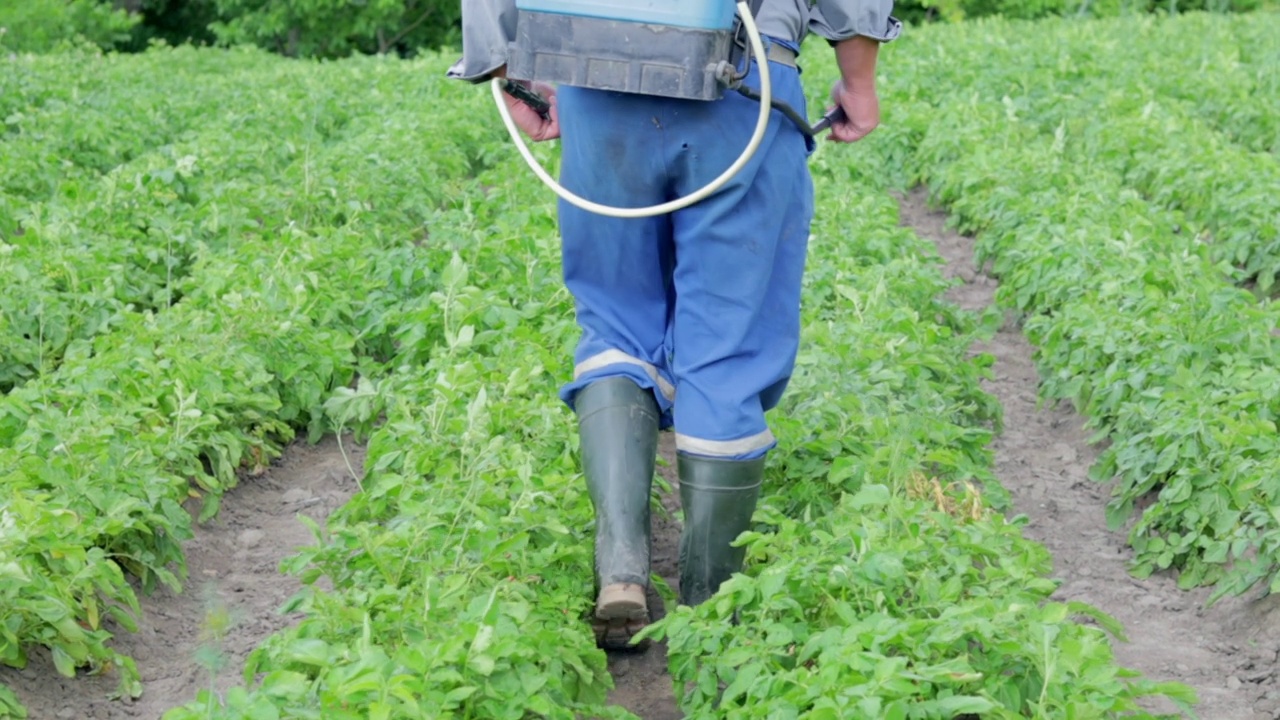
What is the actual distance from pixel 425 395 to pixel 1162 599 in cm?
219

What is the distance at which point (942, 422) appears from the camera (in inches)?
187

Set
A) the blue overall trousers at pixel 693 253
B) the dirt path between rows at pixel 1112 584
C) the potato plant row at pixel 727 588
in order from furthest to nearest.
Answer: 1. the dirt path between rows at pixel 1112 584
2. the blue overall trousers at pixel 693 253
3. the potato plant row at pixel 727 588

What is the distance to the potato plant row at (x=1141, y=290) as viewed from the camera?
182 inches

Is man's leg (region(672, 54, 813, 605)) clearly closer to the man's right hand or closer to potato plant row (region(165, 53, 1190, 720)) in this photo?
potato plant row (region(165, 53, 1190, 720))

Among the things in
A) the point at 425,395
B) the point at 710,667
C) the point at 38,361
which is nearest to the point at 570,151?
the point at 710,667

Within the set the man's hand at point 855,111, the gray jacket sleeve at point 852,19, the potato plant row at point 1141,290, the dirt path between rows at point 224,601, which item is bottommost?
the dirt path between rows at point 224,601

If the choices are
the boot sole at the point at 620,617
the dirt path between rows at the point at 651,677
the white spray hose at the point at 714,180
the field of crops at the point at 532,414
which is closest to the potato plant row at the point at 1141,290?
the field of crops at the point at 532,414

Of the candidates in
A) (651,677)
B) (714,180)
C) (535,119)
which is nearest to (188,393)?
(535,119)

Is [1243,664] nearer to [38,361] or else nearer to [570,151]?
[570,151]

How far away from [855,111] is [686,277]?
0.53 meters

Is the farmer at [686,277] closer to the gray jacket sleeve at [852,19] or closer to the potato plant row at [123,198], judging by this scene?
the gray jacket sleeve at [852,19]

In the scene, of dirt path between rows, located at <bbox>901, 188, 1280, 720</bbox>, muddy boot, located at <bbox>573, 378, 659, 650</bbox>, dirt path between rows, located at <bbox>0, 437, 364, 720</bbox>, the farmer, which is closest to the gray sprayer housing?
the farmer

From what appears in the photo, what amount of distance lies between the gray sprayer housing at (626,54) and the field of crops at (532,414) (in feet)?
3.29

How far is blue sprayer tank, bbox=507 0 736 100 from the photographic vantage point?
315 cm
